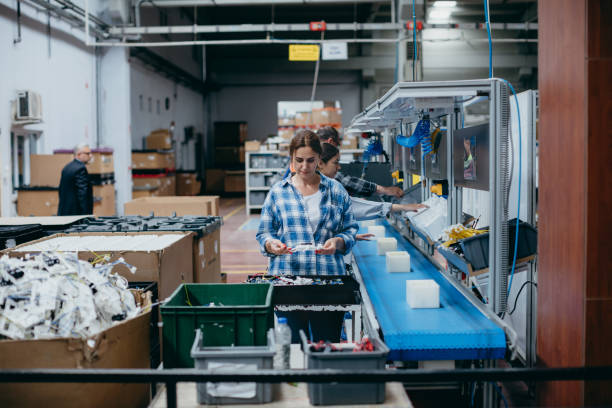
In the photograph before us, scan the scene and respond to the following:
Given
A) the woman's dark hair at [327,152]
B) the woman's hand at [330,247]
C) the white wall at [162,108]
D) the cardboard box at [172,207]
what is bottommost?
the woman's hand at [330,247]

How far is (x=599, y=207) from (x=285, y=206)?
1.52 m

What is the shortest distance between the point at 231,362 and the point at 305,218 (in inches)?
55.3

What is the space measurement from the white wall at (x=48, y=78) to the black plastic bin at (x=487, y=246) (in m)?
6.81

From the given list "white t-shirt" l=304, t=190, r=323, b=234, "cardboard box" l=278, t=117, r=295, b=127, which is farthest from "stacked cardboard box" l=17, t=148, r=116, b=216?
"white t-shirt" l=304, t=190, r=323, b=234

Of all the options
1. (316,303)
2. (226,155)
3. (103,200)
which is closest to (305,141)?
(316,303)

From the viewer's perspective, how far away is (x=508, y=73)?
18.3 meters

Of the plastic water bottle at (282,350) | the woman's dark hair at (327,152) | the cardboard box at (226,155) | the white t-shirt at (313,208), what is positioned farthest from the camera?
the cardboard box at (226,155)

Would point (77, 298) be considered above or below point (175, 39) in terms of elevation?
below

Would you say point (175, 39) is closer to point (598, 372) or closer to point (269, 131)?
point (269, 131)

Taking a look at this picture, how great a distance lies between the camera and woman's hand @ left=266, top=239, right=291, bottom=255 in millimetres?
2752

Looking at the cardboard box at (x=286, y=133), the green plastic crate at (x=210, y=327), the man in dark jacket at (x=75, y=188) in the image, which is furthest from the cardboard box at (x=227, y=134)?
the green plastic crate at (x=210, y=327)

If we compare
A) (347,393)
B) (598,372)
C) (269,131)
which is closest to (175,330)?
(347,393)

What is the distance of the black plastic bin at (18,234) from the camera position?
3246 mm

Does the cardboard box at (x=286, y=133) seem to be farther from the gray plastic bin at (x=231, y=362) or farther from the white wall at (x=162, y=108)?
the gray plastic bin at (x=231, y=362)
